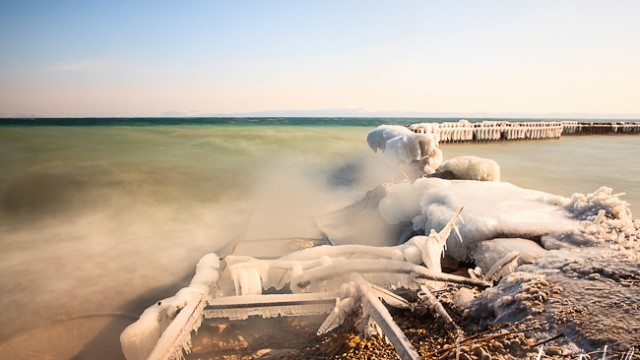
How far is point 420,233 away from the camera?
609 centimetres

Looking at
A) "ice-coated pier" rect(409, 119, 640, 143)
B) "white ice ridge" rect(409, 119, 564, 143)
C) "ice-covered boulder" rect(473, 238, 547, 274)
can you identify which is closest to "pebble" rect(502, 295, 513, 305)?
"ice-covered boulder" rect(473, 238, 547, 274)

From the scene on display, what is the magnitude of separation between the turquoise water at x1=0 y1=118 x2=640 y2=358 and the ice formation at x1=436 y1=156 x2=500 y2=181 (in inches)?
149

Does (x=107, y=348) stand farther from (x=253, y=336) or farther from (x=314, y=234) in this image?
(x=314, y=234)

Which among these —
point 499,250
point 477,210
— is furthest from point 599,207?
point 499,250

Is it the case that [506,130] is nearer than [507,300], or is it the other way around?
[507,300]

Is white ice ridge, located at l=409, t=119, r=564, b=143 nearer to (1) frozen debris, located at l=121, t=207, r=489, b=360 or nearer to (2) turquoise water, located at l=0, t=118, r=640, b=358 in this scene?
(2) turquoise water, located at l=0, t=118, r=640, b=358

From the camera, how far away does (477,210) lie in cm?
552

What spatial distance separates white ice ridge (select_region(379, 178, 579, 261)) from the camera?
4.92m

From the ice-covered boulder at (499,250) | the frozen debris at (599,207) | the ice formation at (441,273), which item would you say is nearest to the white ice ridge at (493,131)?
the frozen debris at (599,207)

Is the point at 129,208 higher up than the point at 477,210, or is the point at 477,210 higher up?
the point at 477,210

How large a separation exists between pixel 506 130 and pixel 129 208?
34570 mm

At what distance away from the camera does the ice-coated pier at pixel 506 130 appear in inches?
1201

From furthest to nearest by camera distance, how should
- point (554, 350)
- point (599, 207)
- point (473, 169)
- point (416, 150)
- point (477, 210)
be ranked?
point (416, 150), point (473, 169), point (477, 210), point (599, 207), point (554, 350)

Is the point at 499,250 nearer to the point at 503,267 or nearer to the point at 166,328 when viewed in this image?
the point at 503,267
